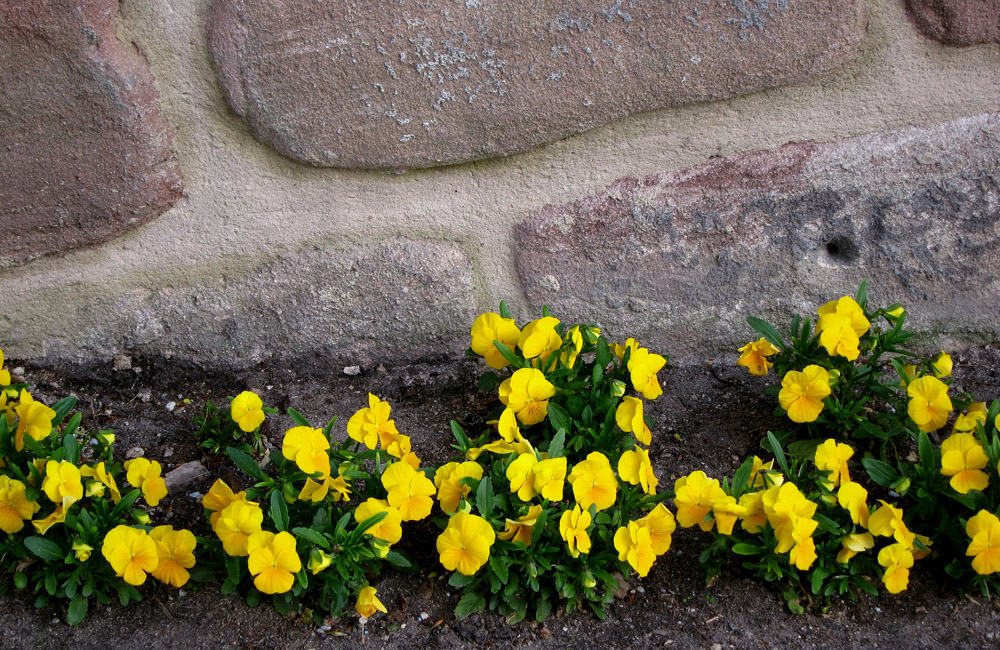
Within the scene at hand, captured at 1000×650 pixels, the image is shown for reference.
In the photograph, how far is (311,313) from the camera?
1.75m

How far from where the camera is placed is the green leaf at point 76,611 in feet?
4.63

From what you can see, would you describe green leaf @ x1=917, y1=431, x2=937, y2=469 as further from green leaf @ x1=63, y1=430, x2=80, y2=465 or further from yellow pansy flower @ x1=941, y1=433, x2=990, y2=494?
green leaf @ x1=63, y1=430, x2=80, y2=465

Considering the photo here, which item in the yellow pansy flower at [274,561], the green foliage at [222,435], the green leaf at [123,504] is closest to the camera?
the yellow pansy flower at [274,561]

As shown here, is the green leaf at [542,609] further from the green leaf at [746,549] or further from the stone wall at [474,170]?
the stone wall at [474,170]

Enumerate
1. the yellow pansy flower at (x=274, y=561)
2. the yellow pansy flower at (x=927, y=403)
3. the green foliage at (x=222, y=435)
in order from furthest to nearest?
the green foliage at (x=222, y=435) < the yellow pansy flower at (x=927, y=403) < the yellow pansy flower at (x=274, y=561)

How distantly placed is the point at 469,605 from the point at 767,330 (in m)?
0.79

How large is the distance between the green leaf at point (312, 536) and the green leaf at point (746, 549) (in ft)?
2.26

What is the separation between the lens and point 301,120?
1604 millimetres

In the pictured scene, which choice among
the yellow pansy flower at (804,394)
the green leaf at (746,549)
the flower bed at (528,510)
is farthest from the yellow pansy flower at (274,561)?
the yellow pansy flower at (804,394)

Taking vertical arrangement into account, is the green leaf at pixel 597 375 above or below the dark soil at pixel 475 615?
above

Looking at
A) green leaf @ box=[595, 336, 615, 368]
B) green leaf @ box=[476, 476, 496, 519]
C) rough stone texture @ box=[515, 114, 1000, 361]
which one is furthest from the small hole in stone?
green leaf @ box=[476, 476, 496, 519]

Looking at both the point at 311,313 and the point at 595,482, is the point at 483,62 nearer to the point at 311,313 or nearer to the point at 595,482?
the point at 311,313

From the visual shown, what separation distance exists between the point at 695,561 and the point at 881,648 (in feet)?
1.07

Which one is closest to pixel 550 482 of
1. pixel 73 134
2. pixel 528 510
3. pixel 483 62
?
pixel 528 510
